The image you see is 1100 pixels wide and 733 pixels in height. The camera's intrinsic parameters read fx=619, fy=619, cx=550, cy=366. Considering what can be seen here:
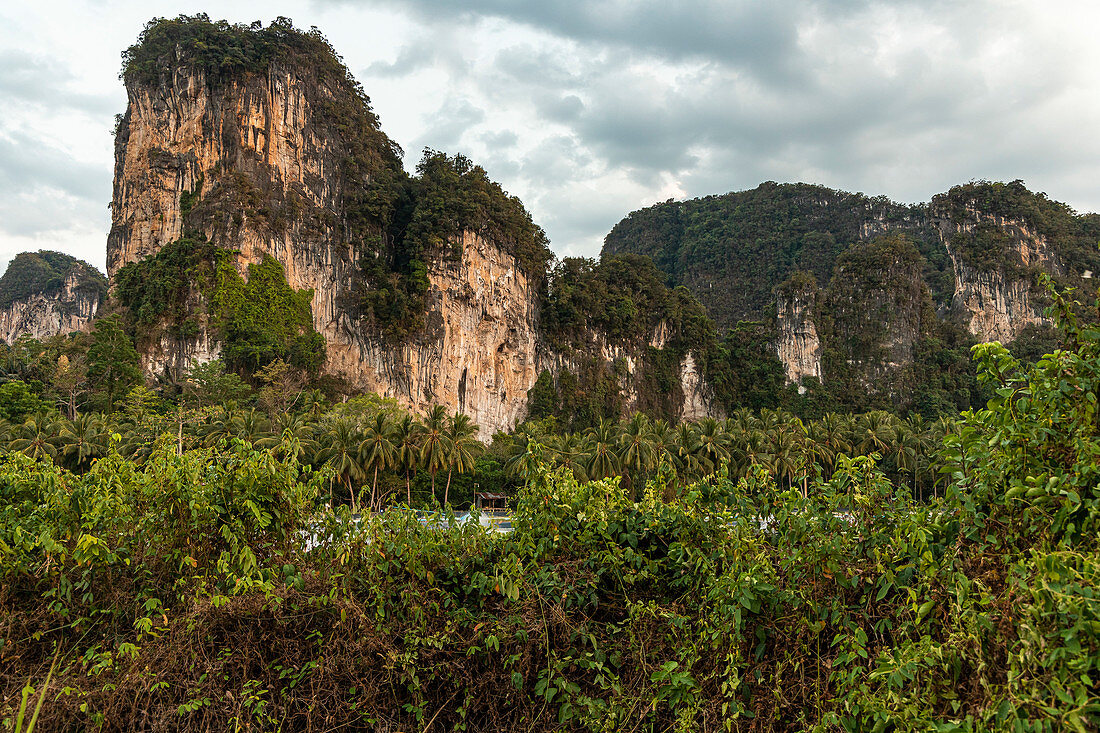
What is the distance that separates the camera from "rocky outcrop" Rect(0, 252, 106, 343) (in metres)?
77.8

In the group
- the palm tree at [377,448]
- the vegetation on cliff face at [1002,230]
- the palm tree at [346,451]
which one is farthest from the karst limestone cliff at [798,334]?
the palm tree at [346,451]

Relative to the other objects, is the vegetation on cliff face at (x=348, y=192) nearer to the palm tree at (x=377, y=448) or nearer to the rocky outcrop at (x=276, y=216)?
the rocky outcrop at (x=276, y=216)

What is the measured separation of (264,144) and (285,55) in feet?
21.1

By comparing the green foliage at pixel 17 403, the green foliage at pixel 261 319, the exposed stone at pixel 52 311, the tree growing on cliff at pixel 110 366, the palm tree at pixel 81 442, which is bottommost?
the palm tree at pixel 81 442

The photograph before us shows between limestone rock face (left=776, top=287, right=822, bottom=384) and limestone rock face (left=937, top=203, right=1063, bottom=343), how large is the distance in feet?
59.6

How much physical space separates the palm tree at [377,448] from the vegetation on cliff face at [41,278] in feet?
231

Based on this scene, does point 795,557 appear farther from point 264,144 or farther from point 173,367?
point 264,144

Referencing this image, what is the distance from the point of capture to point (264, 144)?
40375 millimetres

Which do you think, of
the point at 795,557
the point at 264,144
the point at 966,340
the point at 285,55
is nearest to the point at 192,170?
the point at 264,144

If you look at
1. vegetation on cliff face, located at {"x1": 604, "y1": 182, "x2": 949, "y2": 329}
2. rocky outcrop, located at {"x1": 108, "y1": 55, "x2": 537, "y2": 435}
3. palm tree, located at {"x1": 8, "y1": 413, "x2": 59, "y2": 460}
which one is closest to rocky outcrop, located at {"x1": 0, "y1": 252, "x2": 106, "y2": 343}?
rocky outcrop, located at {"x1": 108, "y1": 55, "x2": 537, "y2": 435}

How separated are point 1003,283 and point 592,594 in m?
77.5

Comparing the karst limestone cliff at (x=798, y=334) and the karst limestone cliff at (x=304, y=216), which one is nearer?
the karst limestone cliff at (x=304, y=216)

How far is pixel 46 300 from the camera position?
79.2 metres

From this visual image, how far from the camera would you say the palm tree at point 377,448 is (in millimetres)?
25038
